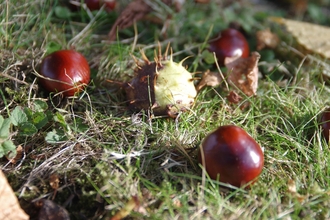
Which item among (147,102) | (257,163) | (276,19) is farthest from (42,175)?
(276,19)

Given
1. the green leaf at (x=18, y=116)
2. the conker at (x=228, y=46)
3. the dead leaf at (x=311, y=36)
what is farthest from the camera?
the dead leaf at (x=311, y=36)

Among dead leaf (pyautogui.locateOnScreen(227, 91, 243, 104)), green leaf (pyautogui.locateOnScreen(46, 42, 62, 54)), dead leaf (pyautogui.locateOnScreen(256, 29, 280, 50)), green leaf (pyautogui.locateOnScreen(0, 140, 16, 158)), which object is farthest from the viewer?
dead leaf (pyautogui.locateOnScreen(256, 29, 280, 50))

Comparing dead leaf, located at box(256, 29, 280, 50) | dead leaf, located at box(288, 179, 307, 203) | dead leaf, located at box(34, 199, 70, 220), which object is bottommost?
dead leaf, located at box(288, 179, 307, 203)

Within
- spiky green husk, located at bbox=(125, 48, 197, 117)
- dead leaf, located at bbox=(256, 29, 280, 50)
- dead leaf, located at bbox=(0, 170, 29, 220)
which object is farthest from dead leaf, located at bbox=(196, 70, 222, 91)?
dead leaf, located at bbox=(0, 170, 29, 220)

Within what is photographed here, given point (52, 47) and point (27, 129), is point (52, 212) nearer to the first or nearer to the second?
point (27, 129)

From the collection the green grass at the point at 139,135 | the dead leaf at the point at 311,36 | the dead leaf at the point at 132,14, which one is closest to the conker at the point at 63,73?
the green grass at the point at 139,135

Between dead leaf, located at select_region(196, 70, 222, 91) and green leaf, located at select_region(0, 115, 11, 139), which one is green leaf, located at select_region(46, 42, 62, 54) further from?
dead leaf, located at select_region(196, 70, 222, 91)

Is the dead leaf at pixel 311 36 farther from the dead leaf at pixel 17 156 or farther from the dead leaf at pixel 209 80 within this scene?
the dead leaf at pixel 17 156
